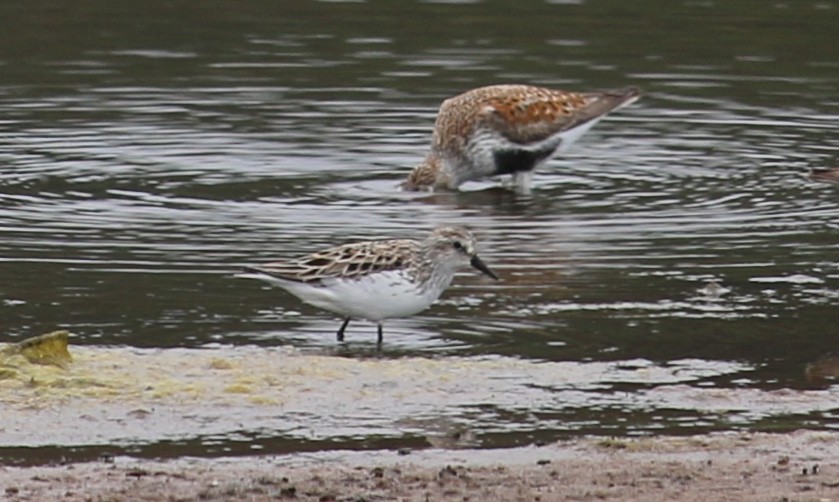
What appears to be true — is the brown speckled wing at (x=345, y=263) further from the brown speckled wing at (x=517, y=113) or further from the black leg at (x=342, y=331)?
the brown speckled wing at (x=517, y=113)

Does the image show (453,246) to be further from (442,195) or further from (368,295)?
(442,195)

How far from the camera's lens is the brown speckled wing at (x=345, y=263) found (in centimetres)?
1020

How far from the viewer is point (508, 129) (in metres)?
16.1

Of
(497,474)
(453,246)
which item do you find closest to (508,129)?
(453,246)

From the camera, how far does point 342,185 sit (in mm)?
15273

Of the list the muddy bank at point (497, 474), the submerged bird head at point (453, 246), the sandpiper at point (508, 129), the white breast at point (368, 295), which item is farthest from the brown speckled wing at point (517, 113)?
the muddy bank at point (497, 474)

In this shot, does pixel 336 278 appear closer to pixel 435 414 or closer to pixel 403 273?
pixel 403 273

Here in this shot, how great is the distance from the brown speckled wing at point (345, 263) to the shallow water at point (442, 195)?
0.35m

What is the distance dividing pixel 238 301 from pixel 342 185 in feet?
13.0

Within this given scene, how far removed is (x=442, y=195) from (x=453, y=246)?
487 cm

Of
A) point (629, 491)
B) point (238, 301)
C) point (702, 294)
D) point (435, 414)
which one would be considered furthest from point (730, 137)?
point (629, 491)

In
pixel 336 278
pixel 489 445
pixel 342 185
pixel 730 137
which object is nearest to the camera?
pixel 489 445

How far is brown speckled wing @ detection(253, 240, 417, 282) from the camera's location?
10203mm

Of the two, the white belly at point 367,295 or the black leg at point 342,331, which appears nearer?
the white belly at point 367,295
